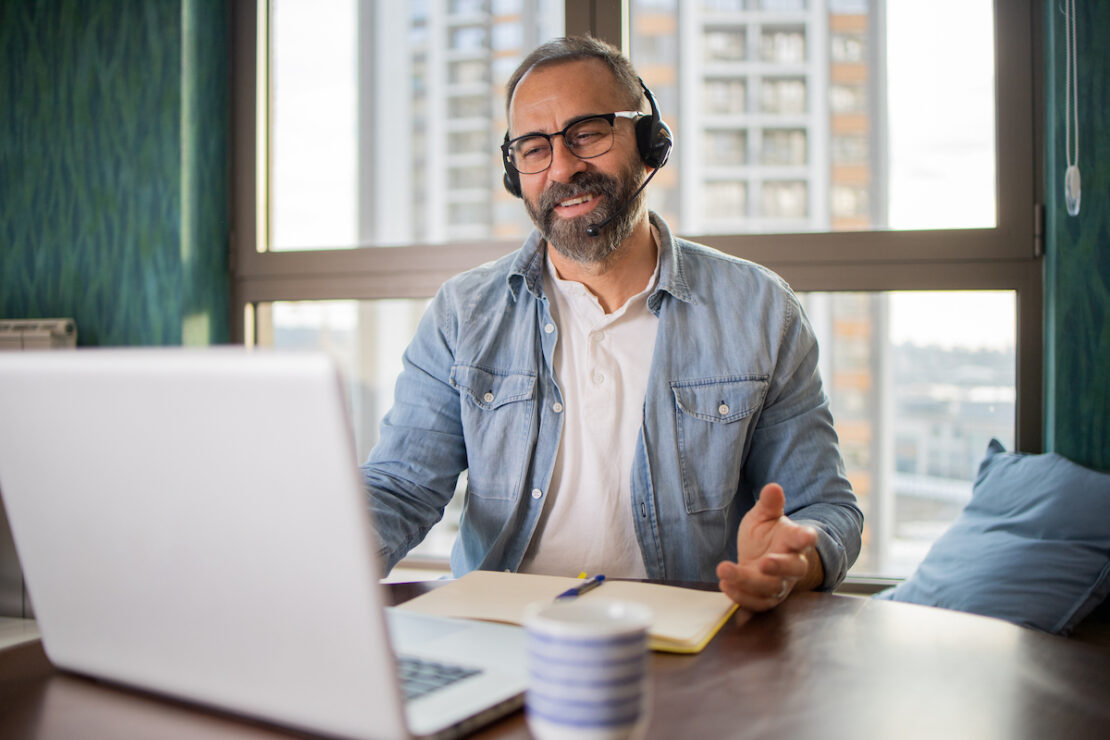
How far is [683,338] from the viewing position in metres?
1.49

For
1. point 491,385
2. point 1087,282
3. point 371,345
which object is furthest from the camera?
point 371,345

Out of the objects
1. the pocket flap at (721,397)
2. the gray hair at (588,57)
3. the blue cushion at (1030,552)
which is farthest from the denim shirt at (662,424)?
the blue cushion at (1030,552)

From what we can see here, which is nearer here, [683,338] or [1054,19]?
[683,338]

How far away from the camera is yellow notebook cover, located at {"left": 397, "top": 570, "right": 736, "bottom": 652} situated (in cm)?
82

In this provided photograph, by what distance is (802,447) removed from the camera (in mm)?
1397

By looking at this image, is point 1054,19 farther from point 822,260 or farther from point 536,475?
point 536,475

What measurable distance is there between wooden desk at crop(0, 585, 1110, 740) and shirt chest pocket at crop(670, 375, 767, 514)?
507 millimetres

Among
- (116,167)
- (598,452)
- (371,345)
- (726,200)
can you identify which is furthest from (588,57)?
(116,167)

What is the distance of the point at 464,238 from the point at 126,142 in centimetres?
102

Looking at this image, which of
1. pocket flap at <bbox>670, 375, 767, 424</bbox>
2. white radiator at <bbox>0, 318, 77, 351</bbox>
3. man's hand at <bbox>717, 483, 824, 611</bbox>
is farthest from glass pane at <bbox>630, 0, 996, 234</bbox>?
white radiator at <bbox>0, 318, 77, 351</bbox>

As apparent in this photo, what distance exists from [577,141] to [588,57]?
5.9 inches

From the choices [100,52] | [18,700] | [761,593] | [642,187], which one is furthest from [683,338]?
[100,52]

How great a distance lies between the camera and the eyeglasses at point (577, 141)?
154cm

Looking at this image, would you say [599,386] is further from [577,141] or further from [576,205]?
[577,141]
